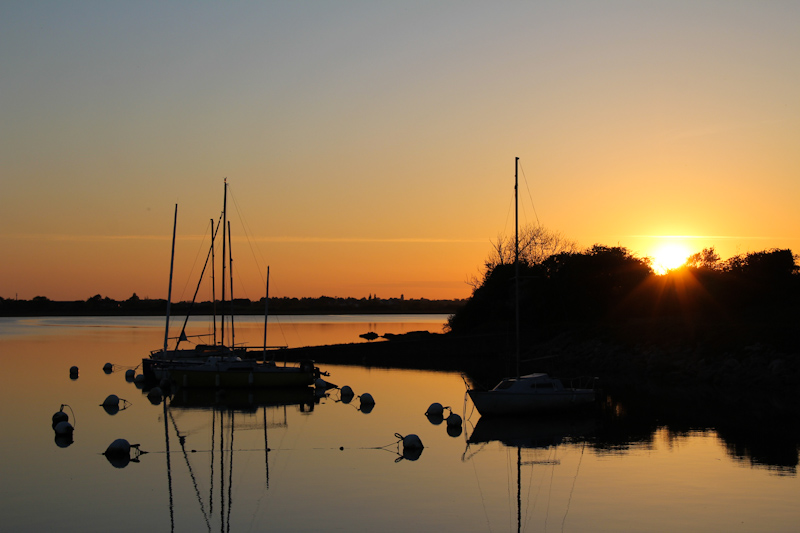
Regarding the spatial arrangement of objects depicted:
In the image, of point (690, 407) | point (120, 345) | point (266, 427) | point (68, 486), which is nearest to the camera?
point (68, 486)

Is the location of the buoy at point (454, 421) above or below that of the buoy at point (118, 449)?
above

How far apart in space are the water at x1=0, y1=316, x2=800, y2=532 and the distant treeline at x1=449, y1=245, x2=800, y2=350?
3060 centimetres

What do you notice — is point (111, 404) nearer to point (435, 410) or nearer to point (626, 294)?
point (435, 410)

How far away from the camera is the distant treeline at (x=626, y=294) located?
6256cm

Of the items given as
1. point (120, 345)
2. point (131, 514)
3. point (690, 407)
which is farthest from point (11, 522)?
point (120, 345)

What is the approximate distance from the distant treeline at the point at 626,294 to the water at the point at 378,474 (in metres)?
30.6

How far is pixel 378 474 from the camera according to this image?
74.5 ft

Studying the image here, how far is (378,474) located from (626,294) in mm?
53163

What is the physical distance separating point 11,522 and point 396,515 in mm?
8955

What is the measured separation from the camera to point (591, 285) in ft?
236

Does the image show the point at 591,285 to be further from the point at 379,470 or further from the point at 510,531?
the point at 510,531

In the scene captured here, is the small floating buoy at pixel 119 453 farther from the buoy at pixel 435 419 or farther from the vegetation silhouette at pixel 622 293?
the vegetation silhouette at pixel 622 293

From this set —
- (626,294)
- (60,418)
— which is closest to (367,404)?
(60,418)

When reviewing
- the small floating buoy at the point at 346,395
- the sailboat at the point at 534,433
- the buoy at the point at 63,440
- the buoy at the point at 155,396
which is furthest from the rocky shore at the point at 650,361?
the buoy at the point at 63,440
